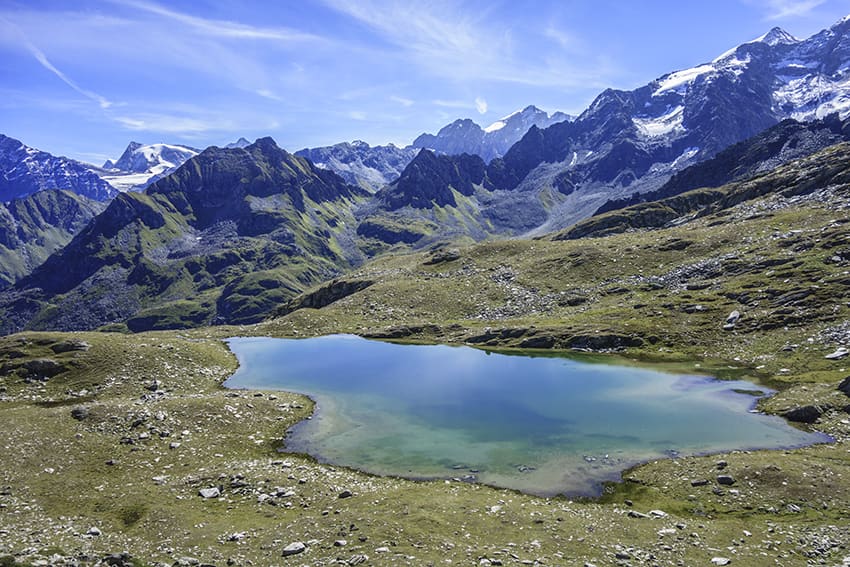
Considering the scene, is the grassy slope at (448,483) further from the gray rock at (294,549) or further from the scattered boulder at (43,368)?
the scattered boulder at (43,368)

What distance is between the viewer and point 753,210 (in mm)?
132250

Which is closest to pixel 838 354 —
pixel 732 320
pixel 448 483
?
pixel 732 320

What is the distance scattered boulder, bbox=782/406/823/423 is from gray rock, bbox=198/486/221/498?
44862mm

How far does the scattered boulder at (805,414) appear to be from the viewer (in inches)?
1692

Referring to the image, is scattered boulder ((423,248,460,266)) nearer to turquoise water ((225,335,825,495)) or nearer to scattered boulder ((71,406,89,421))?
turquoise water ((225,335,825,495))

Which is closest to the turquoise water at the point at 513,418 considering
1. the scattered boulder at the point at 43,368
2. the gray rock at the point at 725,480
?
the gray rock at the point at 725,480

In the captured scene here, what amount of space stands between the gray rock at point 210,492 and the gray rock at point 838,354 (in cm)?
6094

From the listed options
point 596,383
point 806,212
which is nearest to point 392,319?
point 596,383

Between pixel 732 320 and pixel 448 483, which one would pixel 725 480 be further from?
pixel 732 320

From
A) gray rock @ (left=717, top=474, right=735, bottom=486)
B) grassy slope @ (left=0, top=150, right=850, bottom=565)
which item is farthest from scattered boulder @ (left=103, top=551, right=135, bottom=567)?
gray rock @ (left=717, top=474, right=735, bottom=486)

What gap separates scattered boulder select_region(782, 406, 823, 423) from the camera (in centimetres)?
4297

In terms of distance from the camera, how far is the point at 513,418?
4806 centimetres

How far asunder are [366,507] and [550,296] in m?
79.0

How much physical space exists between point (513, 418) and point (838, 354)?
36881 millimetres
